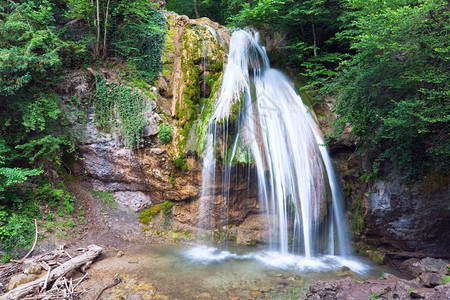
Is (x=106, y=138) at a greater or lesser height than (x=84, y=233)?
greater

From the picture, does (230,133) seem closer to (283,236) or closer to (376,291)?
(283,236)

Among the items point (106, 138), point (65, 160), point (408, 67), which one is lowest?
point (65, 160)

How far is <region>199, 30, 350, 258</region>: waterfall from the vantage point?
724 cm

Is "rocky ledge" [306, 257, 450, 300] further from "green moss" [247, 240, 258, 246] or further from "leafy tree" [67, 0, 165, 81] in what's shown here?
"leafy tree" [67, 0, 165, 81]

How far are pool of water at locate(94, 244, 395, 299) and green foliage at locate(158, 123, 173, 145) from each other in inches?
121

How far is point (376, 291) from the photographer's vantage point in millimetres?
4109

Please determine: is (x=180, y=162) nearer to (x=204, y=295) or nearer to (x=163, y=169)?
(x=163, y=169)

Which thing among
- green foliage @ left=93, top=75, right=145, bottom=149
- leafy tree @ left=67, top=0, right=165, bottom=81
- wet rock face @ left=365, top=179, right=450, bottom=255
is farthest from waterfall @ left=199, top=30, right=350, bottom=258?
leafy tree @ left=67, top=0, right=165, bottom=81

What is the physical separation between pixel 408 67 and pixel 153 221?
24.9 feet

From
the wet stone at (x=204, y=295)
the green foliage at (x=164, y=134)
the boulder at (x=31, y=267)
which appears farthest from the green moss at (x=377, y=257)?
the boulder at (x=31, y=267)

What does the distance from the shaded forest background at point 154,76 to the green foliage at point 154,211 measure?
1.71 meters

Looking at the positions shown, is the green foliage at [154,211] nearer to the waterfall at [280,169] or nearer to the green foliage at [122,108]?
the waterfall at [280,169]

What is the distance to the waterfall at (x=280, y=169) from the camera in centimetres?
724

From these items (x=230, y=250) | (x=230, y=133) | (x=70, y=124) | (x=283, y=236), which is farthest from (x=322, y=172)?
(x=70, y=124)
